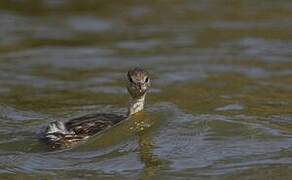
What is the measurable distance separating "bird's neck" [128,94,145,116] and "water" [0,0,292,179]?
0.13 metres

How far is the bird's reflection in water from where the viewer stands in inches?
378

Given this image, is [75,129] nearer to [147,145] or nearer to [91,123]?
[91,123]

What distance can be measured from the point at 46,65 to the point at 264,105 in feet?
12.7

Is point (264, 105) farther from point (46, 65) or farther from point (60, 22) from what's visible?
point (60, 22)

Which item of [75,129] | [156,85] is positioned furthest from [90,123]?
[156,85]

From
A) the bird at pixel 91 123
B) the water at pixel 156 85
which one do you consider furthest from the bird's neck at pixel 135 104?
the water at pixel 156 85

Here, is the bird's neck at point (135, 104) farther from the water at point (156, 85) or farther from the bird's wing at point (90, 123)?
the bird's wing at point (90, 123)

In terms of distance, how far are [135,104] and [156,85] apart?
2.24 meters

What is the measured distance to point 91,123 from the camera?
10.9 metres

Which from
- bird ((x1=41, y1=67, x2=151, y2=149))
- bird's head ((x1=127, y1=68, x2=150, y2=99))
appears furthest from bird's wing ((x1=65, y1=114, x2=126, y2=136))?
bird's head ((x1=127, y1=68, x2=150, y2=99))

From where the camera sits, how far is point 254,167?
9.48 meters

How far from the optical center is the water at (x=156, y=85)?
9.91m

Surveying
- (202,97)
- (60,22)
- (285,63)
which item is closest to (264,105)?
(202,97)

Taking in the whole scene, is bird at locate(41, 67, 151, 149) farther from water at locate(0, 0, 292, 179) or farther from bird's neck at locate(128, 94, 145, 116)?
water at locate(0, 0, 292, 179)
